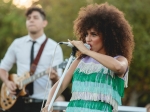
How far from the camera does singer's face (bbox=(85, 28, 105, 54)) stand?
4.82 meters

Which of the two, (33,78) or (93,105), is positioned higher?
(33,78)

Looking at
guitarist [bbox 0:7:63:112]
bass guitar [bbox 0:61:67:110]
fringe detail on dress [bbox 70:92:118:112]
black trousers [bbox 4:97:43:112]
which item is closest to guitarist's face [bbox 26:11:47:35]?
guitarist [bbox 0:7:63:112]

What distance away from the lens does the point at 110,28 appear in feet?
16.1

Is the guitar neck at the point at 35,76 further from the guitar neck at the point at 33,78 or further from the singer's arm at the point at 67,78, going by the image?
the singer's arm at the point at 67,78

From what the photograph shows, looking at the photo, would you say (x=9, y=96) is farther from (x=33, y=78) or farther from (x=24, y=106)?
(x=33, y=78)

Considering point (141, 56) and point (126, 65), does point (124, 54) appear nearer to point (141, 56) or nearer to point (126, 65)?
point (126, 65)

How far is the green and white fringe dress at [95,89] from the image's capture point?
4703 millimetres

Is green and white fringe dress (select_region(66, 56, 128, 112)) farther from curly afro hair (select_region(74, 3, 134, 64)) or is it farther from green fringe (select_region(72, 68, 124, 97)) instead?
curly afro hair (select_region(74, 3, 134, 64))

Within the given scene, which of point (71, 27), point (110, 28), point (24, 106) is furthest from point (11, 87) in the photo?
point (71, 27)

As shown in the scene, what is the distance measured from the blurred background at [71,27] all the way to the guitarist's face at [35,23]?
13845 millimetres

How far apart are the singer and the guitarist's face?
8.50 ft

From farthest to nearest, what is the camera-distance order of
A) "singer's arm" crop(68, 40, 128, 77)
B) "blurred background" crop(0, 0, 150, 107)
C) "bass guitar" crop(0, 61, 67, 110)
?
"blurred background" crop(0, 0, 150, 107), "bass guitar" crop(0, 61, 67, 110), "singer's arm" crop(68, 40, 128, 77)

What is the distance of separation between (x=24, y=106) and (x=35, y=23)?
116cm

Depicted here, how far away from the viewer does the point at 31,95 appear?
7.48m
